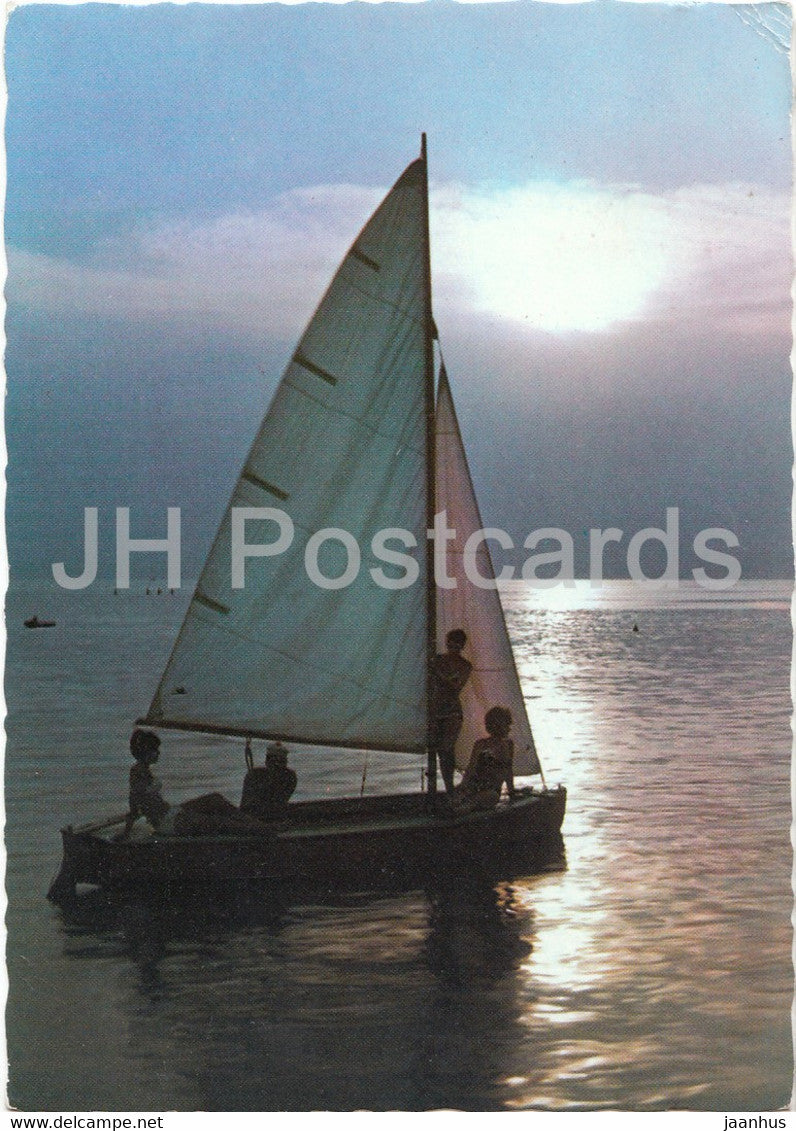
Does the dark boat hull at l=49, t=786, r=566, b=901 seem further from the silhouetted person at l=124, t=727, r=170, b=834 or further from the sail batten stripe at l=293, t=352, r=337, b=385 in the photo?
the sail batten stripe at l=293, t=352, r=337, b=385

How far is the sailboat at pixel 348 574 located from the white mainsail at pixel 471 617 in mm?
1103

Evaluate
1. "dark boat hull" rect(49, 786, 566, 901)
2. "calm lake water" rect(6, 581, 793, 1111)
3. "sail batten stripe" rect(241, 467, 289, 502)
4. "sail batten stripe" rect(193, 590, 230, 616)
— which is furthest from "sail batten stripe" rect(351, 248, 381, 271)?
"calm lake water" rect(6, 581, 793, 1111)

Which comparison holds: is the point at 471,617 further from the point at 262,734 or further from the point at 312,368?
the point at 312,368

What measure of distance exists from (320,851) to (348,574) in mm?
3539

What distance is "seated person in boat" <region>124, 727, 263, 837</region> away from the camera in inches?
672

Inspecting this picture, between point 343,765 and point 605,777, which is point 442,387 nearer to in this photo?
point 605,777

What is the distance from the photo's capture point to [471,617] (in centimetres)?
1973

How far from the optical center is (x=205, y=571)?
18.0m

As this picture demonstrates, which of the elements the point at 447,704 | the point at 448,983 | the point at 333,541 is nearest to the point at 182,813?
the point at 447,704

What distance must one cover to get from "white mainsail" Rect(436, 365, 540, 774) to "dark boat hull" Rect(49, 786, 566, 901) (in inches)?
45.7

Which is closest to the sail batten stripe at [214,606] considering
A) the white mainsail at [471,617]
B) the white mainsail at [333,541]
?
the white mainsail at [333,541]

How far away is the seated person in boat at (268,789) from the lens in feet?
58.7

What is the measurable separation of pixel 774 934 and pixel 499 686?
5.02 m
